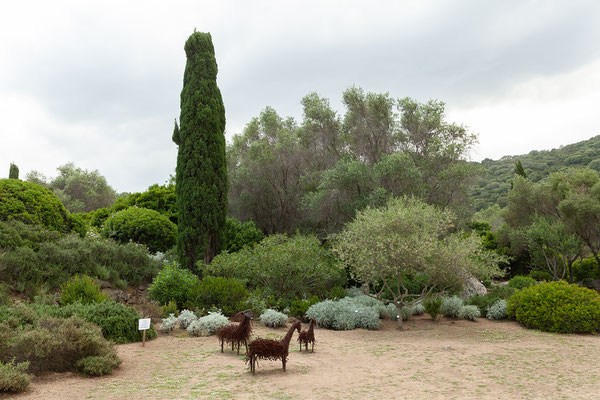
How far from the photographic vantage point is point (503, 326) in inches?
483

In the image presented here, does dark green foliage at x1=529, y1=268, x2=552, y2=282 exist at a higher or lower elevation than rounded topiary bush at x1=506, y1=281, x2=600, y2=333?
higher

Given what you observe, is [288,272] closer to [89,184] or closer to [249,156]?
[249,156]

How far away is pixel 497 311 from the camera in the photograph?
13.3m

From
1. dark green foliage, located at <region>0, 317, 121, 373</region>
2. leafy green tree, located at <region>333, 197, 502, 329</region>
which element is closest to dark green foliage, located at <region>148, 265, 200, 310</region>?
dark green foliage, located at <region>0, 317, 121, 373</region>

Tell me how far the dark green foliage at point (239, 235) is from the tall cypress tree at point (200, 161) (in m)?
2.13

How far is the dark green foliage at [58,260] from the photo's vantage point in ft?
36.4

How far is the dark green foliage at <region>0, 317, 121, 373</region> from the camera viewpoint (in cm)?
617

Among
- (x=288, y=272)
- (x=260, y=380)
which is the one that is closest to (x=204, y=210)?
(x=288, y=272)

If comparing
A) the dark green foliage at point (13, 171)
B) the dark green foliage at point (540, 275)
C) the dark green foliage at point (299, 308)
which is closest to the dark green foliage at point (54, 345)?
the dark green foliage at point (299, 308)

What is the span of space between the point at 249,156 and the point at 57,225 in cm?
1015

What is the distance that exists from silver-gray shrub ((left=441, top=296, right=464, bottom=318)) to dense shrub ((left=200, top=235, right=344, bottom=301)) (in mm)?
3916

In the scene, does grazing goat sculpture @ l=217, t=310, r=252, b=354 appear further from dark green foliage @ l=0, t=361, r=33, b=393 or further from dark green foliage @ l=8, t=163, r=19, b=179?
dark green foliage @ l=8, t=163, r=19, b=179

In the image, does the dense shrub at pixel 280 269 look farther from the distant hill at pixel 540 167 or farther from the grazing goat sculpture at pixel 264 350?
the distant hill at pixel 540 167

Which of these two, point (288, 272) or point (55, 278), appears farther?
point (288, 272)
